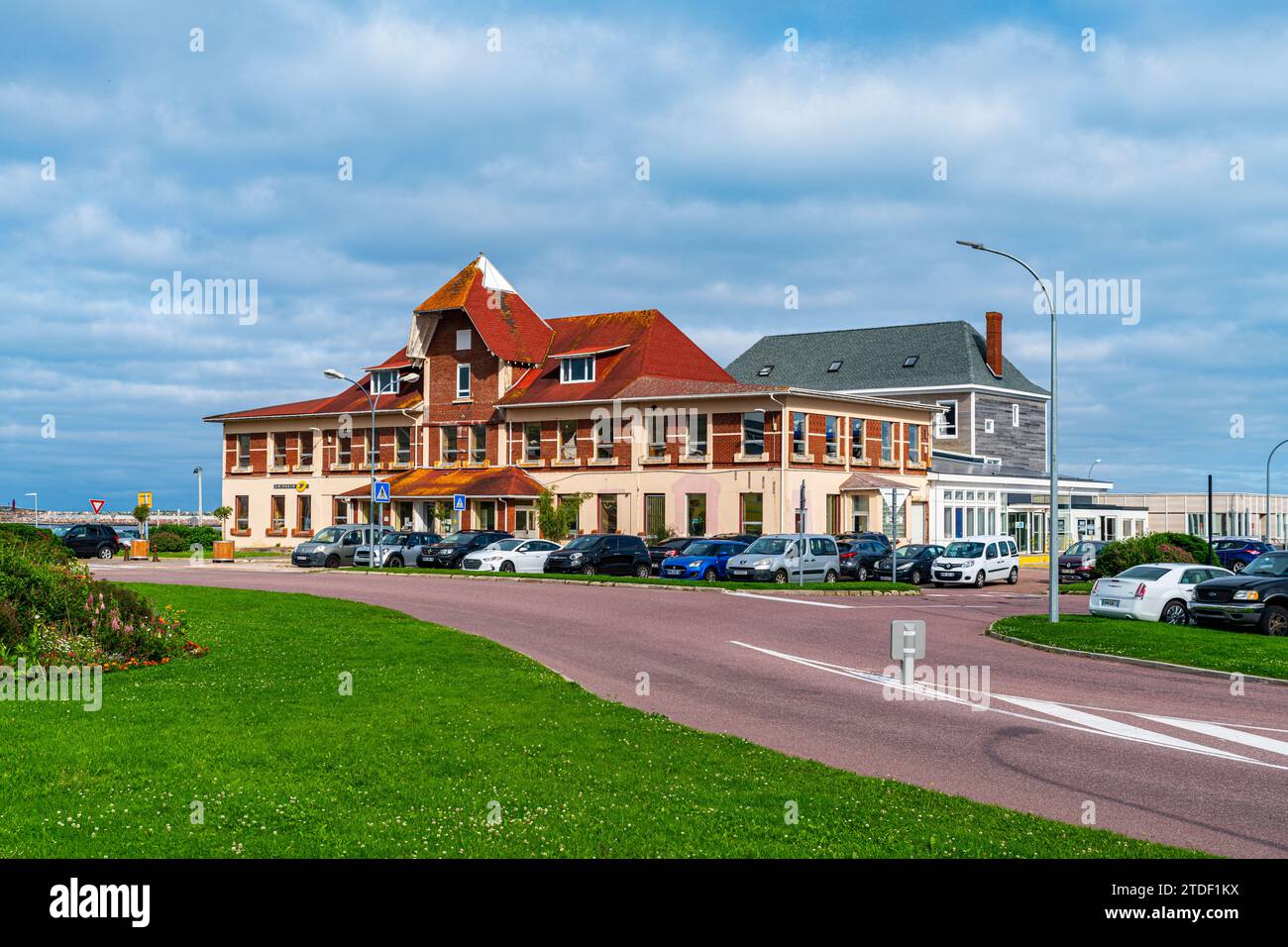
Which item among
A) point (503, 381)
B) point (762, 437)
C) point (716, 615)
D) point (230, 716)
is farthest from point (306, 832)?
point (503, 381)

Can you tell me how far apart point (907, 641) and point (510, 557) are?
30.3 m

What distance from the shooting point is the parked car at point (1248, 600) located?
77.6ft

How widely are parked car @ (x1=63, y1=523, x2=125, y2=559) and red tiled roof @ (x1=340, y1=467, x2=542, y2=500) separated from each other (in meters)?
12.7

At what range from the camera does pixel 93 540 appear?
6044 cm

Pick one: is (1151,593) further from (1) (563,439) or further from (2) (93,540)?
(2) (93,540)

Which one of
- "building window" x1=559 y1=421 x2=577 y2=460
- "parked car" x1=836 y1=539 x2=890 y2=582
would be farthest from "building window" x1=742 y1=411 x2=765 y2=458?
"building window" x1=559 y1=421 x2=577 y2=460

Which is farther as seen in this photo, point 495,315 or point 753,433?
point 495,315

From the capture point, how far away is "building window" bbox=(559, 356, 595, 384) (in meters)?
62.9

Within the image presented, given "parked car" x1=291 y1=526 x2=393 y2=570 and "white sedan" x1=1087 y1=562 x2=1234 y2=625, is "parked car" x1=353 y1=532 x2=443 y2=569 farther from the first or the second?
"white sedan" x1=1087 y1=562 x2=1234 y2=625

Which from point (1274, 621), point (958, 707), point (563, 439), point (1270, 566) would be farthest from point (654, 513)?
point (958, 707)

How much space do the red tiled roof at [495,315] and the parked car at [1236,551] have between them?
35959mm

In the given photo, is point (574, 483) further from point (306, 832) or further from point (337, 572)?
point (306, 832)

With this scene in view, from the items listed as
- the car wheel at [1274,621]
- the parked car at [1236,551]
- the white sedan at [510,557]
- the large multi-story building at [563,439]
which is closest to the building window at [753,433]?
the large multi-story building at [563,439]
